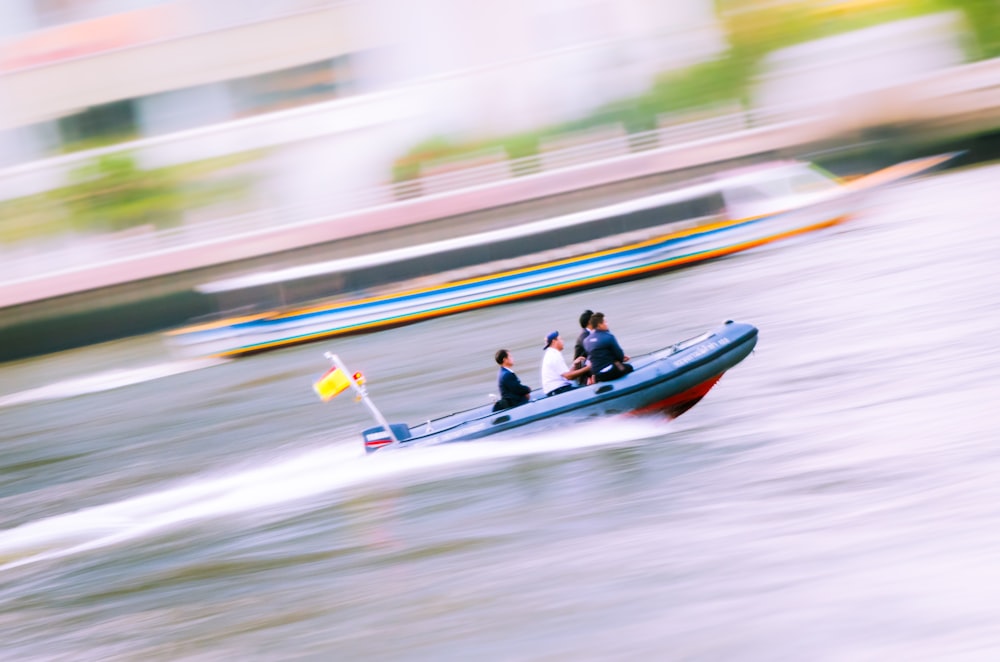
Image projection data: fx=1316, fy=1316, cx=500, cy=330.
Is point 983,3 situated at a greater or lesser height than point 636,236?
greater

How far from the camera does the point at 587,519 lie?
1072 centimetres

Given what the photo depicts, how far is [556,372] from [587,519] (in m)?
2.51

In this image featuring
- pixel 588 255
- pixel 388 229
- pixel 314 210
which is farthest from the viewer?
pixel 314 210

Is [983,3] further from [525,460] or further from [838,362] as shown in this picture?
[525,460]

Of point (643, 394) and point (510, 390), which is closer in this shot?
point (643, 394)

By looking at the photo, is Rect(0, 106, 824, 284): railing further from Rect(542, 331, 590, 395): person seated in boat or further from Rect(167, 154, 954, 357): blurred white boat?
Rect(542, 331, 590, 395): person seated in boat

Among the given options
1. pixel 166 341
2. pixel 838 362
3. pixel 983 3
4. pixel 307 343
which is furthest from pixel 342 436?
pixel 983 3

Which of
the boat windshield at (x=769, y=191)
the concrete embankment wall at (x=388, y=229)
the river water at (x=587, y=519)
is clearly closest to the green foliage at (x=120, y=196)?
the concrete embankment wall at (x=388, y=229)

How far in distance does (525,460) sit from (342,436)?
4.96 meters

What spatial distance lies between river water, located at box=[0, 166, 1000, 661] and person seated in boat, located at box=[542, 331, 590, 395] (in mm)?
456

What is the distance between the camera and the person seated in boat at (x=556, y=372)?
1281cm

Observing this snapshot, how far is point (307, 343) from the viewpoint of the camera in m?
28.4

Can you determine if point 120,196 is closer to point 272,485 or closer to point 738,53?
point 738,53

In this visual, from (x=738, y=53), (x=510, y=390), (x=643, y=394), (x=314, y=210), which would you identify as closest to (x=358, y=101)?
(x=314, y=210)
